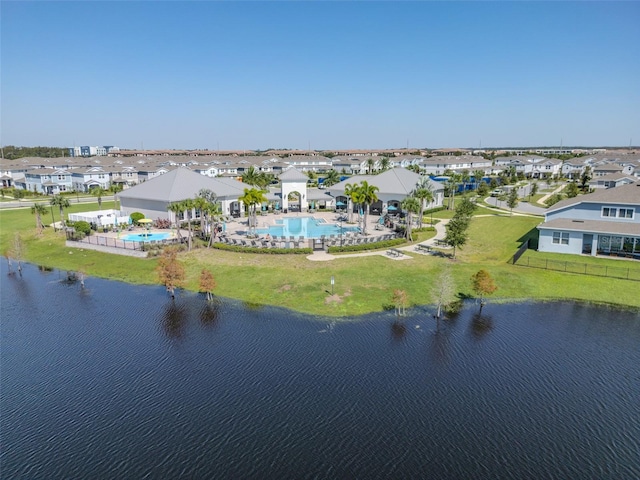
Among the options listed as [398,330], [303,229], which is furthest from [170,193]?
[398,330]

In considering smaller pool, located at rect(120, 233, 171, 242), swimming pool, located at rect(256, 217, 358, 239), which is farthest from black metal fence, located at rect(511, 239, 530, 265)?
smaller pool, located at rect(120, 233, 171, 242)

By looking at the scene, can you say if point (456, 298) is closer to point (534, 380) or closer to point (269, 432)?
point (534, 380)

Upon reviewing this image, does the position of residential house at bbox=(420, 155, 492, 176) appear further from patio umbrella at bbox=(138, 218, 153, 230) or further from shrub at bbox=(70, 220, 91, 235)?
shrub at bbox=(70, 220, 91, 235)

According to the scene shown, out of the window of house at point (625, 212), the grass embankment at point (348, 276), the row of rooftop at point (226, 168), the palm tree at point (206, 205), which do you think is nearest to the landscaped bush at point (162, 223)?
the palm tree at point (206, 205)

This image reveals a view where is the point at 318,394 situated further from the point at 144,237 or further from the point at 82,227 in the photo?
the point at 82,227

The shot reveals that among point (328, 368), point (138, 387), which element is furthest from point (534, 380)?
point (138, 387)
